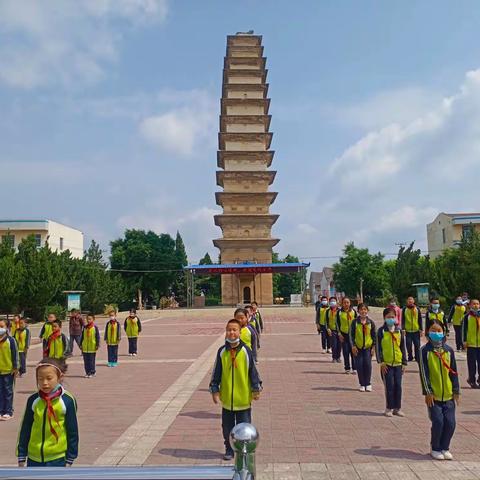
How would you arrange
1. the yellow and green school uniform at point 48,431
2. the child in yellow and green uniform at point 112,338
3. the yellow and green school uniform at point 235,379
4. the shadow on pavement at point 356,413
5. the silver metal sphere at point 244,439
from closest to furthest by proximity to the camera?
the silver metal sphere at point 244,439, the yellow and green school uniform at point 48,431, the yellow and green school uniform at point 235,379, the shadow on pavement at point 356,413, the child in yellow and green uniform at point 112,338

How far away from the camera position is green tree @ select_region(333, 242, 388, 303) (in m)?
56.4

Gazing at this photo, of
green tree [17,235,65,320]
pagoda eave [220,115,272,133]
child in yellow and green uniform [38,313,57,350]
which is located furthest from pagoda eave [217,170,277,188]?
child in yellow and green uniform [38,313,57,350]

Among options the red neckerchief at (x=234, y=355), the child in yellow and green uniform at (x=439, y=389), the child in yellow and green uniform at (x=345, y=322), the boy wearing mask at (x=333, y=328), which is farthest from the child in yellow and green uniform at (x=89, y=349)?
the child in yellow and green uniform at (x=439, y=389)

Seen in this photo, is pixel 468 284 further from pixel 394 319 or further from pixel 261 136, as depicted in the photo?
pixel 261 136

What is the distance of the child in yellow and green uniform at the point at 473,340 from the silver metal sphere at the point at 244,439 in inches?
360

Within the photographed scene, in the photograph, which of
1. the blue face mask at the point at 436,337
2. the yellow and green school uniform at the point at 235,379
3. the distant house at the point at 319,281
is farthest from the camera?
the distant house at the point at 319,281

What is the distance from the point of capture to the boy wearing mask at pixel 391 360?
7801 millimetres

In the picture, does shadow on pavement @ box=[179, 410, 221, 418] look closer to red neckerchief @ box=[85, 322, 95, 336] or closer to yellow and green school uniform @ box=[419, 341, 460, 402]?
yellow and green school uniform @ box=[419, 341, 460, 402]

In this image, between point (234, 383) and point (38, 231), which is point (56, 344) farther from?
point (38, 231)

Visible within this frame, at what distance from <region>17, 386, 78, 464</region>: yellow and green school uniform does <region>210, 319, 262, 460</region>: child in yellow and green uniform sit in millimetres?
2009

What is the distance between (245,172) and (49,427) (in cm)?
4859

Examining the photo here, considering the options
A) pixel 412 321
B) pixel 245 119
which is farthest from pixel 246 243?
pixel 412 321

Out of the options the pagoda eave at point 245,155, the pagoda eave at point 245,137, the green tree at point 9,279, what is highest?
the pagoda eave at point 245,137

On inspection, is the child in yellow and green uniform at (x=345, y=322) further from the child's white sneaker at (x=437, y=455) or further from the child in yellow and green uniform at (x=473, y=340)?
the child's white sneaker at (x=437, y=455)
